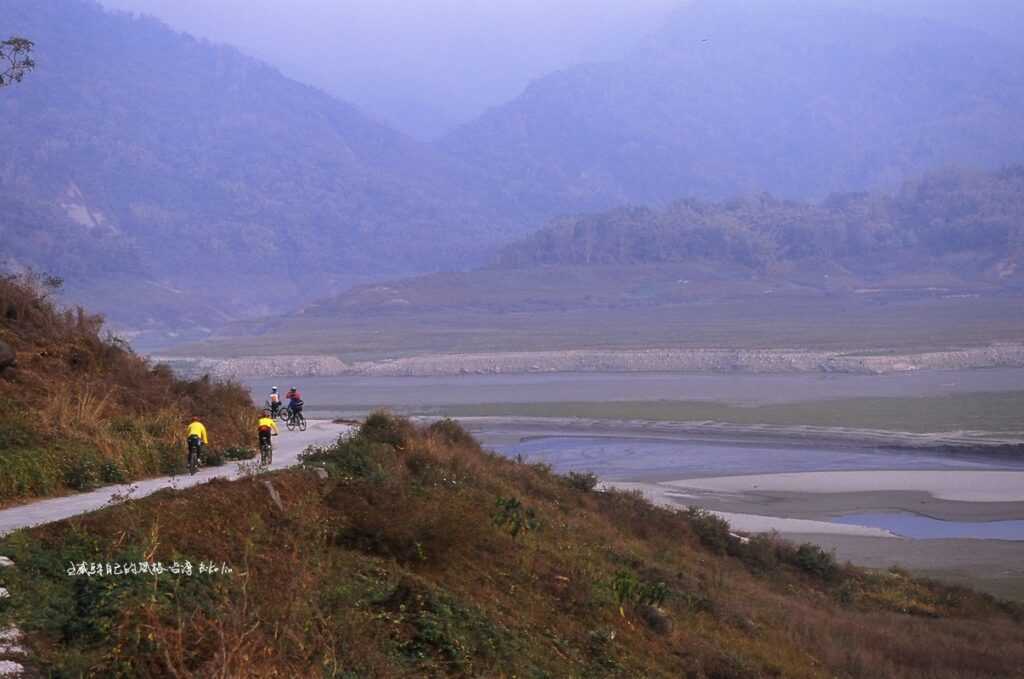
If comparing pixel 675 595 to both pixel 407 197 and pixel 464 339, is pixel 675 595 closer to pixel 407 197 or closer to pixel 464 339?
pixel 464 339

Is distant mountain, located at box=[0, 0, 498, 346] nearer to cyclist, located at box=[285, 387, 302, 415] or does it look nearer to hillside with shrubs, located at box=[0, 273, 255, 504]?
cyclist, located at box=[285, 387, 302, 415]

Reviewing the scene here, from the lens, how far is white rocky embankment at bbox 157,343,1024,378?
75562 mm

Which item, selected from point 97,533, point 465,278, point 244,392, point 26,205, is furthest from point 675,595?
point 26,205

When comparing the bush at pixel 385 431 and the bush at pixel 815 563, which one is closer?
the bush at pixel 385 431

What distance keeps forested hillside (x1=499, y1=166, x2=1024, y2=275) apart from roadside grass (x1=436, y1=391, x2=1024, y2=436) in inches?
3332

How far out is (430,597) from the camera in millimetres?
11469

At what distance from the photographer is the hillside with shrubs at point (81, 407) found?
1559 centimetres

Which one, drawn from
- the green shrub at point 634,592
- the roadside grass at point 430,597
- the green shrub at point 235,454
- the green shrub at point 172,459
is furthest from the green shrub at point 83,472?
the green shrub at point 634,592

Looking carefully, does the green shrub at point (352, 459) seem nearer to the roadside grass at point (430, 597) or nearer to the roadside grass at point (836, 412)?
the roadside grass at point (430, 597)

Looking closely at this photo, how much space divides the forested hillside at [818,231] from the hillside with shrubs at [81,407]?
126184mm

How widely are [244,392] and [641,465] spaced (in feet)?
67.8

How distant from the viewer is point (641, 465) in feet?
145
